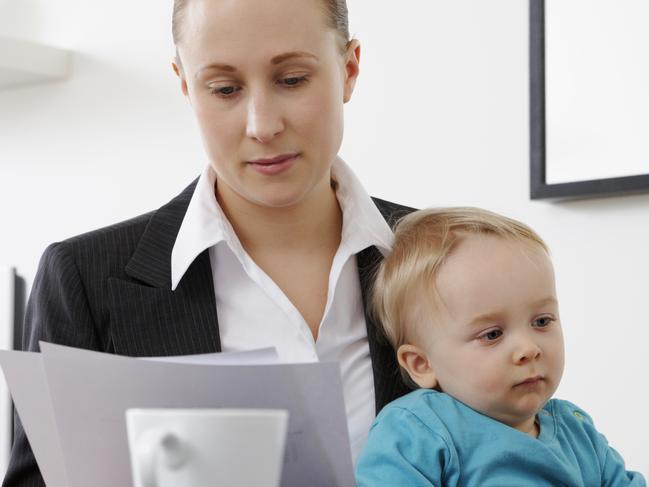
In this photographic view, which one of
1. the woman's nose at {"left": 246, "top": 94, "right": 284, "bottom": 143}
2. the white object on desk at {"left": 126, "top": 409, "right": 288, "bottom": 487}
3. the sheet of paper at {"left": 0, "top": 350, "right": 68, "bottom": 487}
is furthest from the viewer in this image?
the woman's nose at {"left": 246, "top": 94, "right": 284, "bottom": 143}

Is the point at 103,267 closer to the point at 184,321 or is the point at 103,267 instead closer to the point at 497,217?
the point at 184,321

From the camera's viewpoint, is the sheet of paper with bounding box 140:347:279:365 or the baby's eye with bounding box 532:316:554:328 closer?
the sheet of paper with bounding box 140:347:279:365

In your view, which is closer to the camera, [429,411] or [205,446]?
[205,446]

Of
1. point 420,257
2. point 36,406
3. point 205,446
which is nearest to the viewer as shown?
point 205,446

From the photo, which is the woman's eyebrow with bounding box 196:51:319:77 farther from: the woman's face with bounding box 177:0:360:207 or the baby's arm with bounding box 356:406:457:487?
the baby's arm with bounding box 356:406:457:487

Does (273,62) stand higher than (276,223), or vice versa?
(273,62)

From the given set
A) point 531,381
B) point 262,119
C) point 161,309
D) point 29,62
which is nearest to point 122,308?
point 161,309

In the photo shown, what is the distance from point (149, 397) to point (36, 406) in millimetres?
186

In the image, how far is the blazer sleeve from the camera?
1.23m

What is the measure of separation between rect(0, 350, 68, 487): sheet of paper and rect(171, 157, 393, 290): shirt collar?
0.96 ft

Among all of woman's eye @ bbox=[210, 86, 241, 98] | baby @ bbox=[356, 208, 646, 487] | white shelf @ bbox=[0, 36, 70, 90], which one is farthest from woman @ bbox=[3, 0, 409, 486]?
white shelf @ bbox=[0, 36, 70, 90]

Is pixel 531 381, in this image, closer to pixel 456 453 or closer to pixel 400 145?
pixel 456 453

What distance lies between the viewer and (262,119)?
1226 millimetres

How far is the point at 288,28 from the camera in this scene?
124cm
